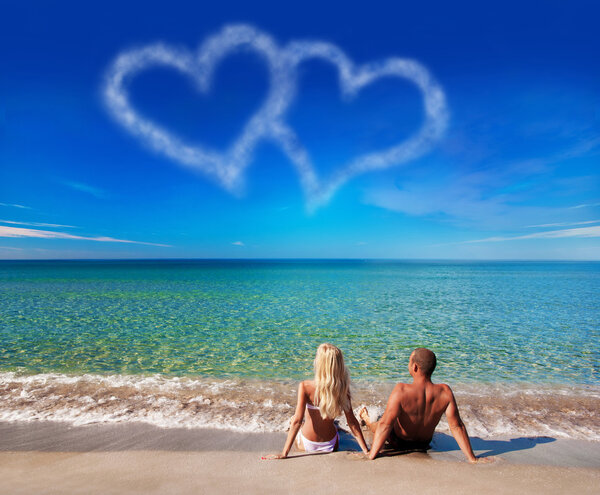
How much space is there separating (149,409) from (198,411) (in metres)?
1.05

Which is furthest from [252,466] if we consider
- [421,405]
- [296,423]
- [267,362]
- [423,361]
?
[267,362]

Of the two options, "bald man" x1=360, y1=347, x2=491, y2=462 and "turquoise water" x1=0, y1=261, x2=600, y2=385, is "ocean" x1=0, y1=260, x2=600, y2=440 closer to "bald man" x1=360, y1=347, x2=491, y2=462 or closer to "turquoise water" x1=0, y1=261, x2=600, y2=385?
"turquoise water" x1=0, y1=261, x2=600, y2=385

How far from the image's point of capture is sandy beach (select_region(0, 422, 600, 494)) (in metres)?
4.07

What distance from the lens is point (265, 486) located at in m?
4.11

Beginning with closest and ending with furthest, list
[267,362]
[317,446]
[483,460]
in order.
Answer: [483,460], [317,446], [267,362]

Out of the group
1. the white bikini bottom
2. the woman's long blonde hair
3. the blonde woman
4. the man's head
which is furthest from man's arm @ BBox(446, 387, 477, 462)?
the white bikini bottom

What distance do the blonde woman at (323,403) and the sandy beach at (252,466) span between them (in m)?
0.25

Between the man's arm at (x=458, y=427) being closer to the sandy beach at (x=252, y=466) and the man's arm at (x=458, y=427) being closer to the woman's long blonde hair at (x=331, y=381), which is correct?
the sandy beach at (x=252, y=466)

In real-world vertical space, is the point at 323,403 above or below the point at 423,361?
below

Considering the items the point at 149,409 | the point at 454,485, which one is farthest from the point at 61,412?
the point at 454,485

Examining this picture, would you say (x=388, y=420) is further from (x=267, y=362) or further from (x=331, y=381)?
(x=267, y=362)

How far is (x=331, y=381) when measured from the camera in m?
4.49

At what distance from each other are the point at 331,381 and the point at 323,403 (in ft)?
1.18

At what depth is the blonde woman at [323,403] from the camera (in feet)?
14.8
